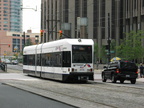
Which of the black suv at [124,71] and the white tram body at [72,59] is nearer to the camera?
the white tram body at [72,59]

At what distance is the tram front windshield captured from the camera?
25469 mm

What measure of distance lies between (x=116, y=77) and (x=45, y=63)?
6.35 metres

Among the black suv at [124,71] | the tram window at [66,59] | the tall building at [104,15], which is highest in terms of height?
the tall building at [104,15]

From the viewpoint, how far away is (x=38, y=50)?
3347 cm

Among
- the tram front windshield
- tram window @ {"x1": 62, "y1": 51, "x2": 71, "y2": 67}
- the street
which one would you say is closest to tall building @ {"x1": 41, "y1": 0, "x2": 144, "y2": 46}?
the tram front windshield

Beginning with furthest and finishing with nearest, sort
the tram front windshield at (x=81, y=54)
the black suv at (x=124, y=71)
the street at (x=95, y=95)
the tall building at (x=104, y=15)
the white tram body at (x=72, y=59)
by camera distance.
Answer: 1. the tall building at (x=104, y=15)
2. the black suv at (x=124, y=71)
3. the tram front windshield at (x=81, y=54)
4. the white tram body at (x=72, y=59)
5. the street at (x=95, y=95)

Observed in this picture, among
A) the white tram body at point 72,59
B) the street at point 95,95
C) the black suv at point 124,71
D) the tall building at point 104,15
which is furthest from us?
the tall building at point 104,15

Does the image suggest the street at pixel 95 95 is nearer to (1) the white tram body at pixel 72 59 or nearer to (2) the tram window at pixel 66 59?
(1) the white tram body at pixel 72 59

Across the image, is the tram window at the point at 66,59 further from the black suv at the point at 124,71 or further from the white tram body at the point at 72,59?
the black suv at the point at 124,71

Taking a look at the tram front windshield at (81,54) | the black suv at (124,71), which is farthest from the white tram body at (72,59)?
the black suv at (124,71)

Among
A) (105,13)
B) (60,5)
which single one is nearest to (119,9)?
(105,13)

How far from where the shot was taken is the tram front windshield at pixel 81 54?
2547 cm

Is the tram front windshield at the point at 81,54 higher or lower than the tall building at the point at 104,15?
lower

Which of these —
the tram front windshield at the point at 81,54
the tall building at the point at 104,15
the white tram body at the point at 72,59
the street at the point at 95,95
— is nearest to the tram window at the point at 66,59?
the white tram body at the point at 72,59
